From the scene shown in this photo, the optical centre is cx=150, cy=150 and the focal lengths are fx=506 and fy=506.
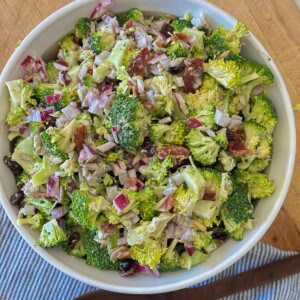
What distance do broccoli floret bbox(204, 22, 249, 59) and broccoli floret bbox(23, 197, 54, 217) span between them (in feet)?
1.84

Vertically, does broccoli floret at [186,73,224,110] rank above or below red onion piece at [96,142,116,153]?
below

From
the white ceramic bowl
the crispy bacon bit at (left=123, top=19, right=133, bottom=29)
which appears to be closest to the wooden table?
the white ceramic bowl

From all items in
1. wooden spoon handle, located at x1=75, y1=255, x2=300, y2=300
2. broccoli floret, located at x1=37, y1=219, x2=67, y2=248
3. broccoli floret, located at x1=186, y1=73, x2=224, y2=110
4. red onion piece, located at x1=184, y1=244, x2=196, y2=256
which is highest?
broccoli floret, located at x1=186, y1=73, x2=224, y2=110

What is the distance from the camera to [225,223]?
1.29 meters

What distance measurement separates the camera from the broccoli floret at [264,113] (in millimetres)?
1306

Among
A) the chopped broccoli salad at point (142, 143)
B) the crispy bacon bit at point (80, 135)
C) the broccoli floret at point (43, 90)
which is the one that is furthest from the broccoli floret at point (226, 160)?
the broccoli floret at point (43, 90)

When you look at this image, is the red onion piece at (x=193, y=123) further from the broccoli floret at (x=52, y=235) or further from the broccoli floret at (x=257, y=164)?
the broccoli floret at (x=52, y=235)

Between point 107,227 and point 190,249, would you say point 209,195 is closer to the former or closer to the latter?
point 190,249

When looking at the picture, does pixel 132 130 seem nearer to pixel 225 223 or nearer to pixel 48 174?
pixel 48 174

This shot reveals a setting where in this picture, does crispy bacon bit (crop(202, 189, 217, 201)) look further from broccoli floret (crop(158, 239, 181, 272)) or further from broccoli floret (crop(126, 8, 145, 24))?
broccoli floret (crop(126, 8, 145, 24))

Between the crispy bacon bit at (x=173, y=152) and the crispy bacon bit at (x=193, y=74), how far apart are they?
151 millimetres

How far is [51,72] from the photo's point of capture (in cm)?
136

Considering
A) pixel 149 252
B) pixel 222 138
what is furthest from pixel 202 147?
pixel 149 252

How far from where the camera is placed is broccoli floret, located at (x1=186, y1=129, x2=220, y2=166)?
1.21 m
